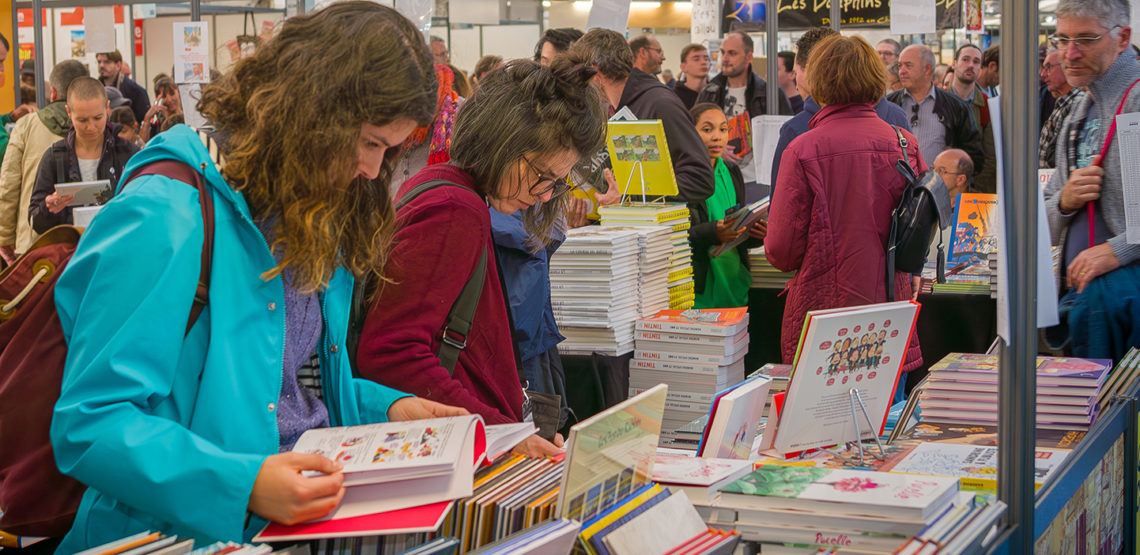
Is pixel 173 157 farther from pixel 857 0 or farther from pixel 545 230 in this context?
pixel 857 0

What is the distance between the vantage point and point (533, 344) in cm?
291

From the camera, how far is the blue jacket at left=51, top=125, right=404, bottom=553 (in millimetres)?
1291

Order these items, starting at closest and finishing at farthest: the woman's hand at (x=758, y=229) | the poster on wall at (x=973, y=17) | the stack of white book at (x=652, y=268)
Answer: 1. the stack of white book at (x=652, y=268)
2. the woman's hand at (x=758, y=229)
3. the poster on wall at (x=973, y=17)

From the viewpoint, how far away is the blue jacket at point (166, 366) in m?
1.29

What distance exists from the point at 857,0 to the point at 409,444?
6.16 m

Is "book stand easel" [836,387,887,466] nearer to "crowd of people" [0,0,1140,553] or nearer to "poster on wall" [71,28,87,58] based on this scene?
"crowd of people" [0,0,1140,553]

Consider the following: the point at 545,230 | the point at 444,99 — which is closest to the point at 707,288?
the point at 444,99

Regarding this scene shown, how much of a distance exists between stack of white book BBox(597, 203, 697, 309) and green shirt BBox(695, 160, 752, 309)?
29cm

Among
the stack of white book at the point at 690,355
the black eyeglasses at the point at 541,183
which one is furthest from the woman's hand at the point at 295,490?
the stack of white book at the point at 690,355

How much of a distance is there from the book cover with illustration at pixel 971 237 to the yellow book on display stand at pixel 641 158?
4.55ft

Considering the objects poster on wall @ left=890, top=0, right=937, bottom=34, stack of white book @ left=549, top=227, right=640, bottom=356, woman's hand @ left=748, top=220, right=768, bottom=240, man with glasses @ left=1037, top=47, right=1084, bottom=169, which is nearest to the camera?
man with glasses @ left=1037, top=47, right=1084, bottom=169

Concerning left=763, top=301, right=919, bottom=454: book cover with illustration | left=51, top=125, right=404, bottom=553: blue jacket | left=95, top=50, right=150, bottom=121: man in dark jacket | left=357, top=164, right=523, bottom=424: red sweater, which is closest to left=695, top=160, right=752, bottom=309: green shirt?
left=763, top=301, right=919, bottom=454: book cover with illustration

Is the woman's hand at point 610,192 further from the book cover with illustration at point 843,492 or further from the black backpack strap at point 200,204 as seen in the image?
the black backpack strap at point 200,204

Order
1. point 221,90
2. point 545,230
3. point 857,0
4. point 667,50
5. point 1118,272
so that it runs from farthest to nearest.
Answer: point 667,50
point 857,0
point 1118,272
point 545,230
point 221,90
